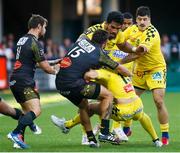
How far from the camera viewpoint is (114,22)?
12656 mm

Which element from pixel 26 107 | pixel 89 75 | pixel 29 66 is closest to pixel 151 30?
pixel 89 75

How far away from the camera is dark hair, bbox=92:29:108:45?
483 inches

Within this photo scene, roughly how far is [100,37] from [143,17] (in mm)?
1424

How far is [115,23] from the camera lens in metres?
12.7

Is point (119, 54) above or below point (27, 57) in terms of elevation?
below

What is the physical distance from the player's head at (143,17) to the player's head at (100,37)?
131 centimetres

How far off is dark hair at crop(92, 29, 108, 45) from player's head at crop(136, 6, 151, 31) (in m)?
1.33

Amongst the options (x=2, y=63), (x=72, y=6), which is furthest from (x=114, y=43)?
(x=72, y=6)

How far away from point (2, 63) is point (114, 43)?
1306 cm

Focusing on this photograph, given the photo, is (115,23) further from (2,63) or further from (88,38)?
(2,63)

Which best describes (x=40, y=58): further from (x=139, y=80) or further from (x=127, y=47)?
(x=139, y=80)

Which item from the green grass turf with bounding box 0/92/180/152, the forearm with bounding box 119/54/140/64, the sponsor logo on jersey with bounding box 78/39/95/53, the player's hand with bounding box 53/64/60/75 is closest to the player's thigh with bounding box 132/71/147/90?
the forearm with bounding box 119/54/140/64

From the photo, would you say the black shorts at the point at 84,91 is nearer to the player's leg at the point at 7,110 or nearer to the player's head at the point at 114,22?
the player's head at the point at 114,22

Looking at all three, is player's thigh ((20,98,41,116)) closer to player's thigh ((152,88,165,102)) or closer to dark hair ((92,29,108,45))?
dark hair ((92,29,108,45))
